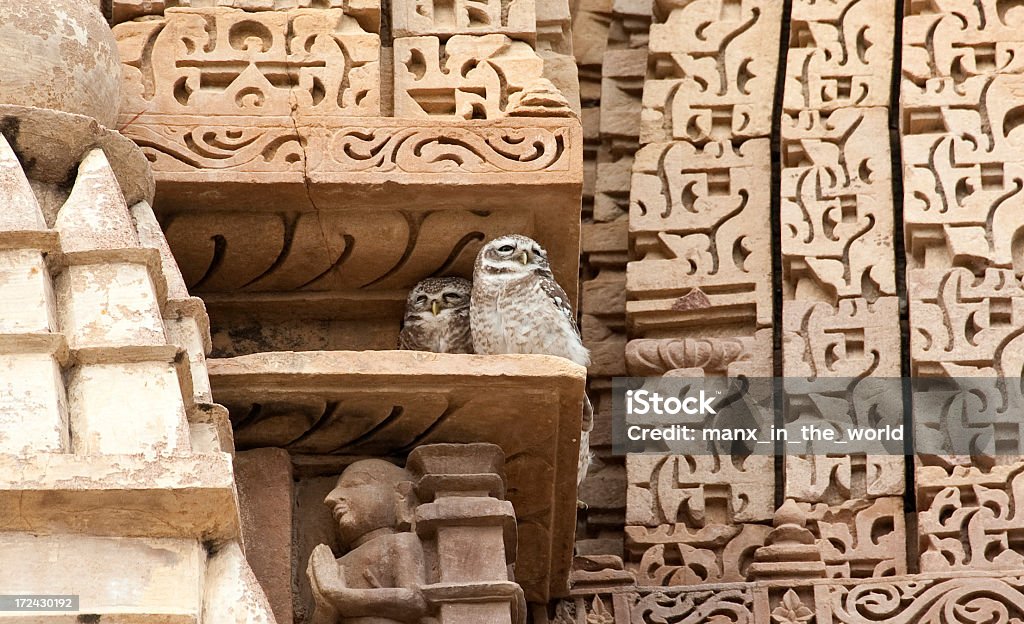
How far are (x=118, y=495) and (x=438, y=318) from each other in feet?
5.60

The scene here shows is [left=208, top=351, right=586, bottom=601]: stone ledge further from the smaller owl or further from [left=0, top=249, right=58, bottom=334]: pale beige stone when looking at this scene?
[left=0, top=249, right=58, bottom=334]: pale beige stone

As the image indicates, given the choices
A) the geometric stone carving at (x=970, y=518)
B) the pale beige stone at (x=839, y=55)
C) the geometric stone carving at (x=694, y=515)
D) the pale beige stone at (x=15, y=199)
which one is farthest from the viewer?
the pale beige stone at (x=839, y=55)

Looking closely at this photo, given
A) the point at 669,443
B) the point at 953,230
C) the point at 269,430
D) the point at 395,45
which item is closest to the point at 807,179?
the point at 953,230

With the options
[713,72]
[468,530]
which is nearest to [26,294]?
[468,530]

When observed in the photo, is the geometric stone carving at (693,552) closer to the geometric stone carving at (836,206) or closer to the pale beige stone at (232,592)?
the geometric stone carving at (836,206)

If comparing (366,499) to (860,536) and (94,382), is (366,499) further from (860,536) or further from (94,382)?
(860,536)

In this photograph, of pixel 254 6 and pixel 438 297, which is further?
pixel 254 6

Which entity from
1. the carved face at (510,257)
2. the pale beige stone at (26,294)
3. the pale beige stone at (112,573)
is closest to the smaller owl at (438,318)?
the carved face at (510,257)

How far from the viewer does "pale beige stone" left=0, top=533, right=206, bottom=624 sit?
4.03 m

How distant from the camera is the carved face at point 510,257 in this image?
5.66m

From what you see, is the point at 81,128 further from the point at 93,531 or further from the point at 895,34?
the point at 895,34

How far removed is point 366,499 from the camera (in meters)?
5.16

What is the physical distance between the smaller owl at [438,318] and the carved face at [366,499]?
554mm

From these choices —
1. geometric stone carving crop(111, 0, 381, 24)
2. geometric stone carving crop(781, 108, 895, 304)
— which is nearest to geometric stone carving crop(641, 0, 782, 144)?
geometric stone carving crop(781, 108, 895, 304)
